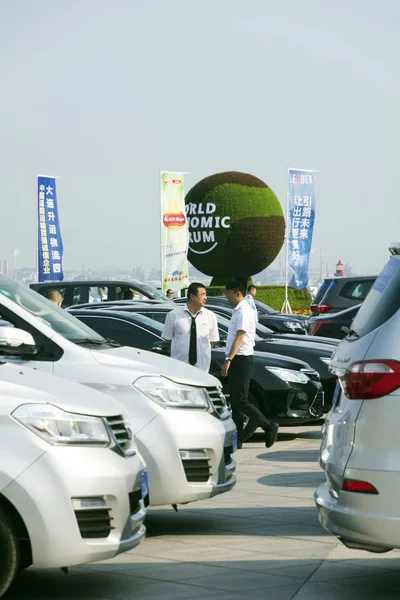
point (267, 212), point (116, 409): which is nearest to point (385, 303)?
point (116, 409)

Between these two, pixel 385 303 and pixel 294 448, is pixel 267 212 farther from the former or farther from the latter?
pixel 385 303

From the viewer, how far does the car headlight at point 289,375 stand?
43.9 ft

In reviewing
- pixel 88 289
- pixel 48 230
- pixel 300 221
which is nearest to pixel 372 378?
pixel 88 289

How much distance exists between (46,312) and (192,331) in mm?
3462

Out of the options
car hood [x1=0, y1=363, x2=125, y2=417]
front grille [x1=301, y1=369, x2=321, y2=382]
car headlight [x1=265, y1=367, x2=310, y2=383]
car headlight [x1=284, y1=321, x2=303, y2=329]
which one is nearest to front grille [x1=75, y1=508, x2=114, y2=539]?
car hood [x1=0, y1=363, x2=125, y2=417]

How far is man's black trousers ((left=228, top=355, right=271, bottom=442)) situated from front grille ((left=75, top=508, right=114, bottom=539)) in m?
6.49

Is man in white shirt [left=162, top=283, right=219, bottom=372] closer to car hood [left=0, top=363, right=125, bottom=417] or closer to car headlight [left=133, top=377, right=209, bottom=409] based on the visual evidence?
car headlight [left=133, top=377, right=209, bottom=409]

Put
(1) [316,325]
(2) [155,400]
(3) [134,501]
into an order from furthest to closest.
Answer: (1) [316,325]
(2) [155,400]
(3) [134,501]

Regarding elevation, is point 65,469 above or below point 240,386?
above

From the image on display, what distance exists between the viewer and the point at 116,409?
20.0 ft

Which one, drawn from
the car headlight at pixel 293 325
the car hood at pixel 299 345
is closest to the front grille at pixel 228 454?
the car hood at pixel 299 345

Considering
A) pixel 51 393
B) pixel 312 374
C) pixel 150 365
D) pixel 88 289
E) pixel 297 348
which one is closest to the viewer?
pixel 51 393

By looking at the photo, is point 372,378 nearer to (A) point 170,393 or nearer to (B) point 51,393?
(B) point 51,393

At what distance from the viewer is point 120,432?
19.9 ft
